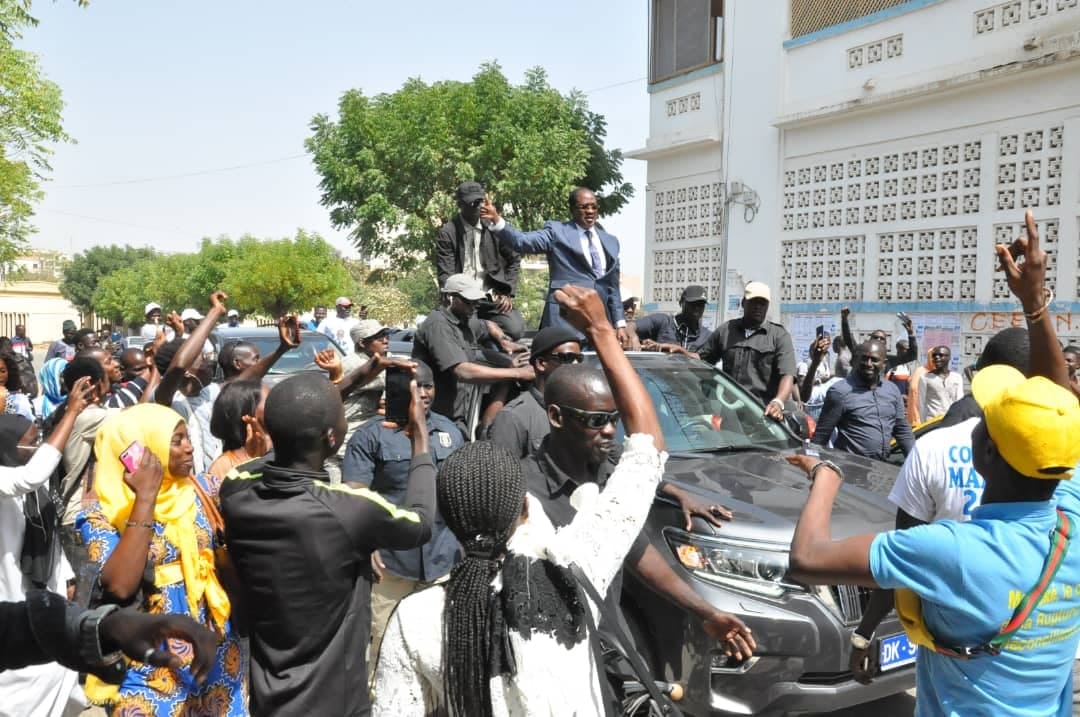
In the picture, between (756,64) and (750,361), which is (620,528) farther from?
(756,64)

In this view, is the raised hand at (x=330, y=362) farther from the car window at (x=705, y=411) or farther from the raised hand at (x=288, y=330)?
the car window at (x=705, y=411)

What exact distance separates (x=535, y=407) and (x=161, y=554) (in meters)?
1.74

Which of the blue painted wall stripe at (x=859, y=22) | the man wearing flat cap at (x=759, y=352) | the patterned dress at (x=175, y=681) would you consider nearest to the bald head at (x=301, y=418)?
the patterned dress at (x=175, y=681)

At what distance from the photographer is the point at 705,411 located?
16.8ft

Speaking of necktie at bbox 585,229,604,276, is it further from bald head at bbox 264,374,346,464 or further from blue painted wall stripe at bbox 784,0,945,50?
blue painted wall stripe at bbox 784,0,945,50

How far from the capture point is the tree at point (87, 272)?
74.8 meters

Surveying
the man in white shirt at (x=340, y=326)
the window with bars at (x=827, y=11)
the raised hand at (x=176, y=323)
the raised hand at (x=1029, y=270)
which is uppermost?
the window with bars at (x=827, y=11)

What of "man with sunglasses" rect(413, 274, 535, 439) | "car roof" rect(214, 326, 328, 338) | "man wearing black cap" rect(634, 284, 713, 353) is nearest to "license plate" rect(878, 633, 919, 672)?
"man with sunglasses" rect(413, 274, 535, 439)

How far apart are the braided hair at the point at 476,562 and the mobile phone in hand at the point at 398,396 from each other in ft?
6.66

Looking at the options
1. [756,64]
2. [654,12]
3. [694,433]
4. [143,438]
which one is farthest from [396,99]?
[143,438]

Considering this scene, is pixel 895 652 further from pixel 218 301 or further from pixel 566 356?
pixel 218 301

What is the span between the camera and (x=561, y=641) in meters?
1.74

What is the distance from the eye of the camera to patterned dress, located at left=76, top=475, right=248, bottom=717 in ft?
8.78

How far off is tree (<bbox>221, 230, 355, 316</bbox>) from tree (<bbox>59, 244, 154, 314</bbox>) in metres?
38.5
